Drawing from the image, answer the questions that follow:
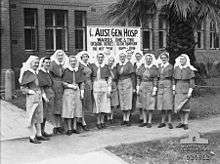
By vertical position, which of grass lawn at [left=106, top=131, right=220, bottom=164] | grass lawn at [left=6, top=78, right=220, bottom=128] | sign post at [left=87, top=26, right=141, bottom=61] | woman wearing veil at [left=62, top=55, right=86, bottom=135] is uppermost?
sign post at [left=87, top=26, right=141, bottom=61]

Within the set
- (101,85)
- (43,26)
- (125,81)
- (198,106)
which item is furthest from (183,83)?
(43,26)

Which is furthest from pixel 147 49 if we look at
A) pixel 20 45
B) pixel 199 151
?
pixel 199 151

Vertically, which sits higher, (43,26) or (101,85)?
(43,26)

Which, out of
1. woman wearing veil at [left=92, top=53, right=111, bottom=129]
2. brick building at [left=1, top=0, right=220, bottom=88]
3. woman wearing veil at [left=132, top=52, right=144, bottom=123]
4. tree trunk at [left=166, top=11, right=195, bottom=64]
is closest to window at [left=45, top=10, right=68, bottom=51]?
brick building at [left=1, top=0, right=220, bottom=88]

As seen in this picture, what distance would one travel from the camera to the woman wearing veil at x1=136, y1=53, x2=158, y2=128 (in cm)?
930

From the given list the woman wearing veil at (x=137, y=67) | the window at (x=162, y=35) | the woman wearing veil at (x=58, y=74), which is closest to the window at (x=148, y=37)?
the window at (x=162, y=35)

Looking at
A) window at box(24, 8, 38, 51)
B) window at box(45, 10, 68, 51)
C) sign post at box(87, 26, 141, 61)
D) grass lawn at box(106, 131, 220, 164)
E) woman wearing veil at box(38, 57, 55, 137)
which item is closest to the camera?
grass lawn at box(106, 131, 220, 164)

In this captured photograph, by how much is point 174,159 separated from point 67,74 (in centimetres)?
302

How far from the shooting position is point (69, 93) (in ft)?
28.5

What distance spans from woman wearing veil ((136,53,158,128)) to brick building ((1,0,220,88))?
737 cm

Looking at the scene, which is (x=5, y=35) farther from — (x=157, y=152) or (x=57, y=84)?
(x=157, y=152)

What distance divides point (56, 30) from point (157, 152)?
12.8 metres

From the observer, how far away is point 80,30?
19875 millimetres

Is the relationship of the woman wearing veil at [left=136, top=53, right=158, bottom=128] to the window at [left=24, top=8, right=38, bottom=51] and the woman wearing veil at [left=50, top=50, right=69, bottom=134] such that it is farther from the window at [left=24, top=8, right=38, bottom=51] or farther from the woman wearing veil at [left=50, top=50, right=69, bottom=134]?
the window at [left=24, top=8, right=38, bottom=51]
